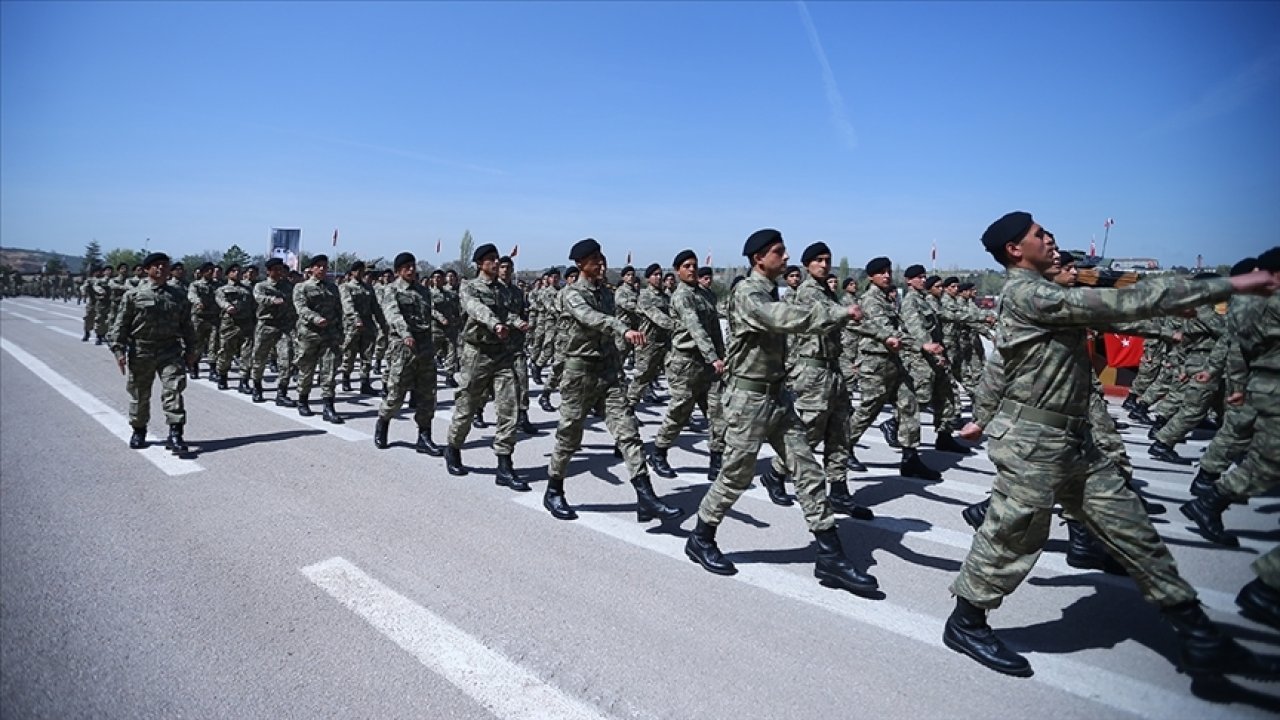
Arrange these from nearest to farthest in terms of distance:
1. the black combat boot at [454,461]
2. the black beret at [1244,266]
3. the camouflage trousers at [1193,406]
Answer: the black beret at [1244,266]
the black combat boot at [454,461]
the camouflage trousers at [1193,406]

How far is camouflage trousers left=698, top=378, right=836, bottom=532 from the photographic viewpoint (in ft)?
13.4

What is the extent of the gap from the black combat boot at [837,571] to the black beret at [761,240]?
1919mm

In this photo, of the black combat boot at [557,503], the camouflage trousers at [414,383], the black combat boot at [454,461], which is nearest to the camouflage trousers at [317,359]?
the camouflage trousers at [414,383]

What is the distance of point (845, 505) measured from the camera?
5.38 meters

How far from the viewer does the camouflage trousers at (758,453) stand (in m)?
4.07

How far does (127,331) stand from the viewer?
7.12m

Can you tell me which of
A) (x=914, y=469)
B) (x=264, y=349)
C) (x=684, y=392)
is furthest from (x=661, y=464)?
(x=264, y=349)

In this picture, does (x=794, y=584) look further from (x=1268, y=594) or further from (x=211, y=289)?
(x=211, y=289)

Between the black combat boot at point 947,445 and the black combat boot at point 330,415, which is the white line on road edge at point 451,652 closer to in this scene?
the black combat boot at point 330,415

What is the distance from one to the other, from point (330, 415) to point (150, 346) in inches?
93.5

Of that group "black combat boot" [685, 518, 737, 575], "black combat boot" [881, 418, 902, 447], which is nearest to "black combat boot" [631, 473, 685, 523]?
"black combat boot" [685, 518, 737, 575]

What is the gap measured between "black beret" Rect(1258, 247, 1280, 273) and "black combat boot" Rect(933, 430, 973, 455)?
239 inches

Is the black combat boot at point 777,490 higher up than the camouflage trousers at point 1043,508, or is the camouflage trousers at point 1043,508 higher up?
the camouflage trousers at point 1043,508

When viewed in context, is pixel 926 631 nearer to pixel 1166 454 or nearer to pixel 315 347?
pixel 1166 454
